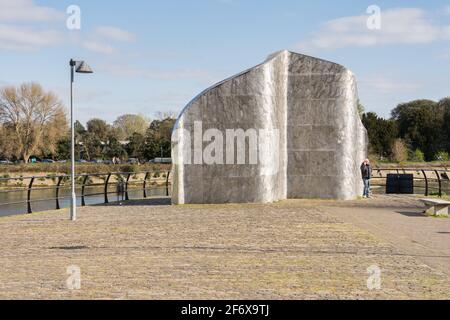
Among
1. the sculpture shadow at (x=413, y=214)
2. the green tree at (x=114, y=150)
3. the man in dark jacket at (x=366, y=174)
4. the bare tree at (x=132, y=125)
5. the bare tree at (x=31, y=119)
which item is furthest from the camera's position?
the bare tree at (x=132, y=125)

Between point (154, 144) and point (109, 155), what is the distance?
989 centimetres

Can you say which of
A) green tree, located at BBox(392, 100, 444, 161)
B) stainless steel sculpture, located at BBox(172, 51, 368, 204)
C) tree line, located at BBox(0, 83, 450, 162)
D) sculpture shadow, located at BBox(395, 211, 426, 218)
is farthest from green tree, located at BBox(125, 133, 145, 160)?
sculpture shadow, located at BBox(395, 211, 426, 218)

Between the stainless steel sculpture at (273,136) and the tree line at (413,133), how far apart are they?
6078 cm

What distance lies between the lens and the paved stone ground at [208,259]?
789 cm

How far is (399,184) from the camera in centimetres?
2805

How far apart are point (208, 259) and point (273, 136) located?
1255cm

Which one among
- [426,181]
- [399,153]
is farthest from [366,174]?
[399,153]

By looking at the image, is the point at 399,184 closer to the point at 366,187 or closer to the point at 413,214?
the point at 366,187

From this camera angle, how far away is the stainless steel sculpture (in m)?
21.6

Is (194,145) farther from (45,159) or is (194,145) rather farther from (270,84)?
(45,159)

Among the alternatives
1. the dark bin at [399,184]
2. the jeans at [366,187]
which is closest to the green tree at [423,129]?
the dark bin at [399,184]

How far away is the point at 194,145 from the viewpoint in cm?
2144

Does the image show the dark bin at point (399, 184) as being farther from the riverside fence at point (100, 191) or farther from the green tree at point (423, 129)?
the green tree at point (423, 129)
